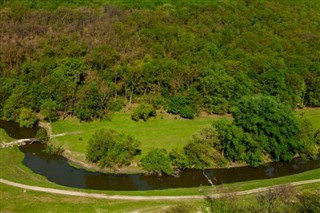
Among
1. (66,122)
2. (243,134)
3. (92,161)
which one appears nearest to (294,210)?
(243,134)

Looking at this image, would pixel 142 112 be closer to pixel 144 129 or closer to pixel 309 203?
pixel 144 129

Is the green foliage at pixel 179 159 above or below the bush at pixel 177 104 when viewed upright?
above

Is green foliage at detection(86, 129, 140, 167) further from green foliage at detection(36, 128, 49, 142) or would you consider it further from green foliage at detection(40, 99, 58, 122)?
green foliage at detection(40, 99, 58, 122)

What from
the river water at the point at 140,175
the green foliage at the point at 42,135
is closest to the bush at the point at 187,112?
the river water at the point at 140,175

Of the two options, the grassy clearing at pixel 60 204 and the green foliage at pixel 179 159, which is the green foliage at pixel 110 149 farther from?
the grassy clearing at pixel 60 204

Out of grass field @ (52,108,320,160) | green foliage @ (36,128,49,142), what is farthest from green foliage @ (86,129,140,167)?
green foliage @ (36,128,49,142)

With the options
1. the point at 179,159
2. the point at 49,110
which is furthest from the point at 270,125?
the point at 49,110
